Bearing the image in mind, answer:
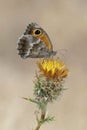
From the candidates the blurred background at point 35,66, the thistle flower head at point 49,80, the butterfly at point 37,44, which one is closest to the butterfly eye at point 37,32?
the butterfly at point 37,44

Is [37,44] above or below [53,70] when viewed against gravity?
above

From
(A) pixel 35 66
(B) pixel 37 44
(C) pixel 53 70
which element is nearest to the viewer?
(C) pixel 53 70

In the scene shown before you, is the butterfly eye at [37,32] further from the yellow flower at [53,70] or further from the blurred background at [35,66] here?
the blurred background at [35,66]

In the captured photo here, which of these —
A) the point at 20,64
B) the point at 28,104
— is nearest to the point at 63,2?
the point at 20,64

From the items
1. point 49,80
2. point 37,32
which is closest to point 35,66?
point 37,32

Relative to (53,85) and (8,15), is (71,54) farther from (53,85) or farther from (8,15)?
(53,85)

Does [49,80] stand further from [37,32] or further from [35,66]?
[35,66]

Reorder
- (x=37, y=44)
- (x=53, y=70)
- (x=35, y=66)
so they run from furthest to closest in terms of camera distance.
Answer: (x=35, y=66), (x=37, y=44), (x=53, y=70)

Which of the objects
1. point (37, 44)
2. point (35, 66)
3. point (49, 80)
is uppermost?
point (35, 66)

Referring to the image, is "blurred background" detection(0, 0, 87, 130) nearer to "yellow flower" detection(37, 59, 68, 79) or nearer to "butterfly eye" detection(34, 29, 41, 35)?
"butterfly eye" detection(34, 29, 41, 35)
